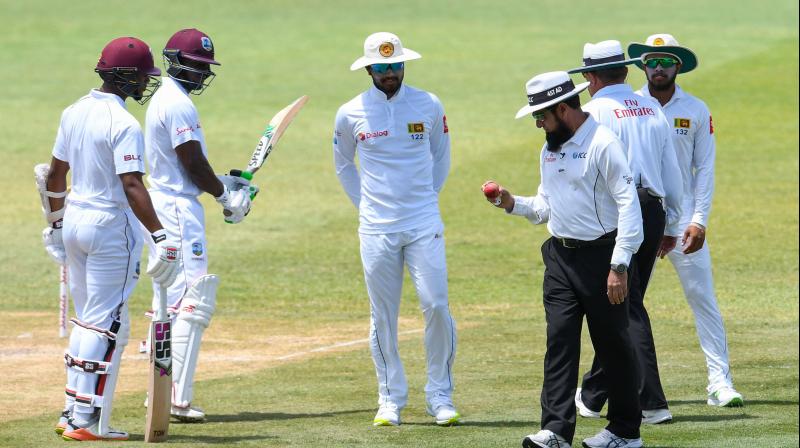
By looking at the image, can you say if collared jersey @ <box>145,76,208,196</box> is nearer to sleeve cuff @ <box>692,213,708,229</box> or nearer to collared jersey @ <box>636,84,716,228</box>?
collared jersey @ <box>636,84,716,228</box>

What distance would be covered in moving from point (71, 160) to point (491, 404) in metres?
3.03

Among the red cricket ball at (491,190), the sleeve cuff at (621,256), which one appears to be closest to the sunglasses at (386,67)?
the red cricket ball at (491,190)

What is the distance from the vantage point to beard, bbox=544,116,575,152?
7691 millimetres

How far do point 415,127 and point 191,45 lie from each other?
1421mm

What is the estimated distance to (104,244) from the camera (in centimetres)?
Answer: 823

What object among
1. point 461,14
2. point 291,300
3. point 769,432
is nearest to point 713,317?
point 769,432

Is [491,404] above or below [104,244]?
below

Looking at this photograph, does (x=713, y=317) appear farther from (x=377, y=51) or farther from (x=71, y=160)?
(x=71, y=160)

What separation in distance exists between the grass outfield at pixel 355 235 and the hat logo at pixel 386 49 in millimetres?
2172

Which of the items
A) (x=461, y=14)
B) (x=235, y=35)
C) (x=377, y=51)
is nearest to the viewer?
(x=377, y=51)

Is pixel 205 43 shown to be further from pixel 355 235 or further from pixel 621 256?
pixel 355 235

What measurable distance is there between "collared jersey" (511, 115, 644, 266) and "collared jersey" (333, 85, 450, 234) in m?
1.16

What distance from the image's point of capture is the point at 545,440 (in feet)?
24.9

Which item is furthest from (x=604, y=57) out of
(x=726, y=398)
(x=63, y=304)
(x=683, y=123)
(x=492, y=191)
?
(x=63, y=304)
